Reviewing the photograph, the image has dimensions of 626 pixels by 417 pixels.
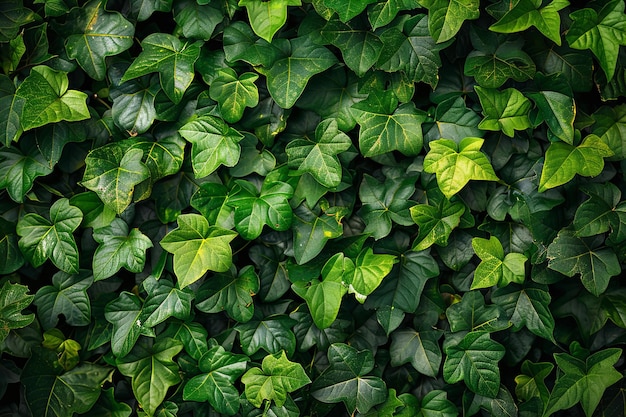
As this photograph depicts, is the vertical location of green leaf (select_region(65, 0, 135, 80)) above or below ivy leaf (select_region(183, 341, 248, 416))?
above

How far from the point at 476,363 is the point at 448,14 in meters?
1.02

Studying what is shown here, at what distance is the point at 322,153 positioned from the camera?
1757 millimetres

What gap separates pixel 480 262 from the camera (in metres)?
1.84

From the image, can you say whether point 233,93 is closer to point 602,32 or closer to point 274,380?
point 274,380

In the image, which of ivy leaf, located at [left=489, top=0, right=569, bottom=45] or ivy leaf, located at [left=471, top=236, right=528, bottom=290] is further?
ivy leaf, located at [left=471, top=236, right=528, bottom=290]

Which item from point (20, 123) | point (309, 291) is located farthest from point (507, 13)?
point (20, 123)

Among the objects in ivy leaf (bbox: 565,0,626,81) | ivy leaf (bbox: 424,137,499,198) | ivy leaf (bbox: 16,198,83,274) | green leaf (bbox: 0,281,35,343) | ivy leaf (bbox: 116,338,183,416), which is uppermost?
ivy leaf (bbox: 565,0,626,81)

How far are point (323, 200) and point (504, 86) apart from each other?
0.65 metres

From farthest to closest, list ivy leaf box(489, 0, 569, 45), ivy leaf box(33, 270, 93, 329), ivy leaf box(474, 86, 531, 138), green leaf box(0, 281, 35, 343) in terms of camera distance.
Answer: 1. ivy leaf box(33, 270, 93, 329)
2. green leaf box(0, 281, 35, 343)
3. ivy leaf box(474, 86, 531, 138)
4. ivy leaf box(489, 0, 569, 45)

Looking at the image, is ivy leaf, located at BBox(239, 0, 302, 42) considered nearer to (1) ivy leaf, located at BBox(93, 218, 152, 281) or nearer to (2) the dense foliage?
(2) the dense foliage

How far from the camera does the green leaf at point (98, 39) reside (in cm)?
181

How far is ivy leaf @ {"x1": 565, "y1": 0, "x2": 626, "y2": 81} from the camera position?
1601 mm

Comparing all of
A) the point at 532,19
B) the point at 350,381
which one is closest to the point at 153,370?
the point at 350,381

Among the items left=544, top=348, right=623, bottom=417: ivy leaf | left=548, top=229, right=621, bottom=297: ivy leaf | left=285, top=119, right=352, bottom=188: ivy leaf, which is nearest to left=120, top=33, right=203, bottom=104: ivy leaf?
left=285, top=119, right=352, bottom=188: ivy leaf
